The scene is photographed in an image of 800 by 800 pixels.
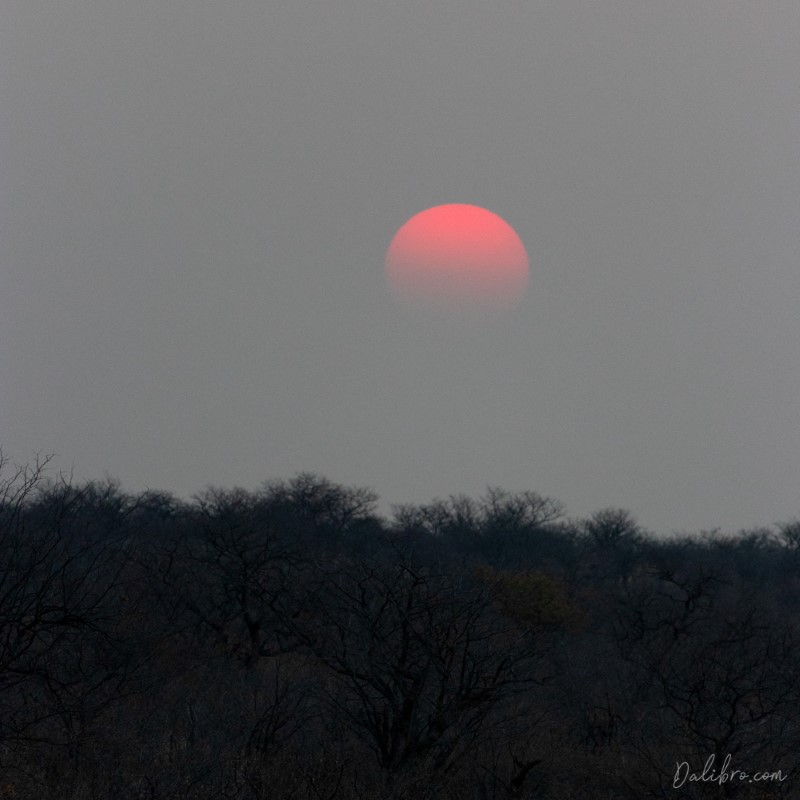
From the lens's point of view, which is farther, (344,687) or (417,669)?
(344,687)

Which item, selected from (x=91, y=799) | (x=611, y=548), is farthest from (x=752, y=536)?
(x=91, y=799)

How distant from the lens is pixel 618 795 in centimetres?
2048

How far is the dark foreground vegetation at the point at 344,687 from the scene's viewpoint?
1727cm

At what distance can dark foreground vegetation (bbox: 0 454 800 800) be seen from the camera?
17.3 meters

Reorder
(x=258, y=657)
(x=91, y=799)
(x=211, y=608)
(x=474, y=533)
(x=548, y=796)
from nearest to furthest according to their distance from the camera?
(x=91, y=799) < (x=548, y=796) < (x=258, y=657) < (x=211, y=608) < (x=474, y=533)

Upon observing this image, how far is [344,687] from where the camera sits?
23.8 m

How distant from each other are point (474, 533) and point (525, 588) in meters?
34.9

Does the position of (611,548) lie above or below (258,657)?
above

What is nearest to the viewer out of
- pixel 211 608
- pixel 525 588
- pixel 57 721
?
pixel 57 721

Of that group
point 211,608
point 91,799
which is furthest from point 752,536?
point 91,799

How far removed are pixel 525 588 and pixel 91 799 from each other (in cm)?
3786

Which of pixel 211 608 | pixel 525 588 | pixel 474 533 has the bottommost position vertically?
pixel 211 608

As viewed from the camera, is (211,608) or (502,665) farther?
(211,608)

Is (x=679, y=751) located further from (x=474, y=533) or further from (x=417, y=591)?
(x=474, y=533)
